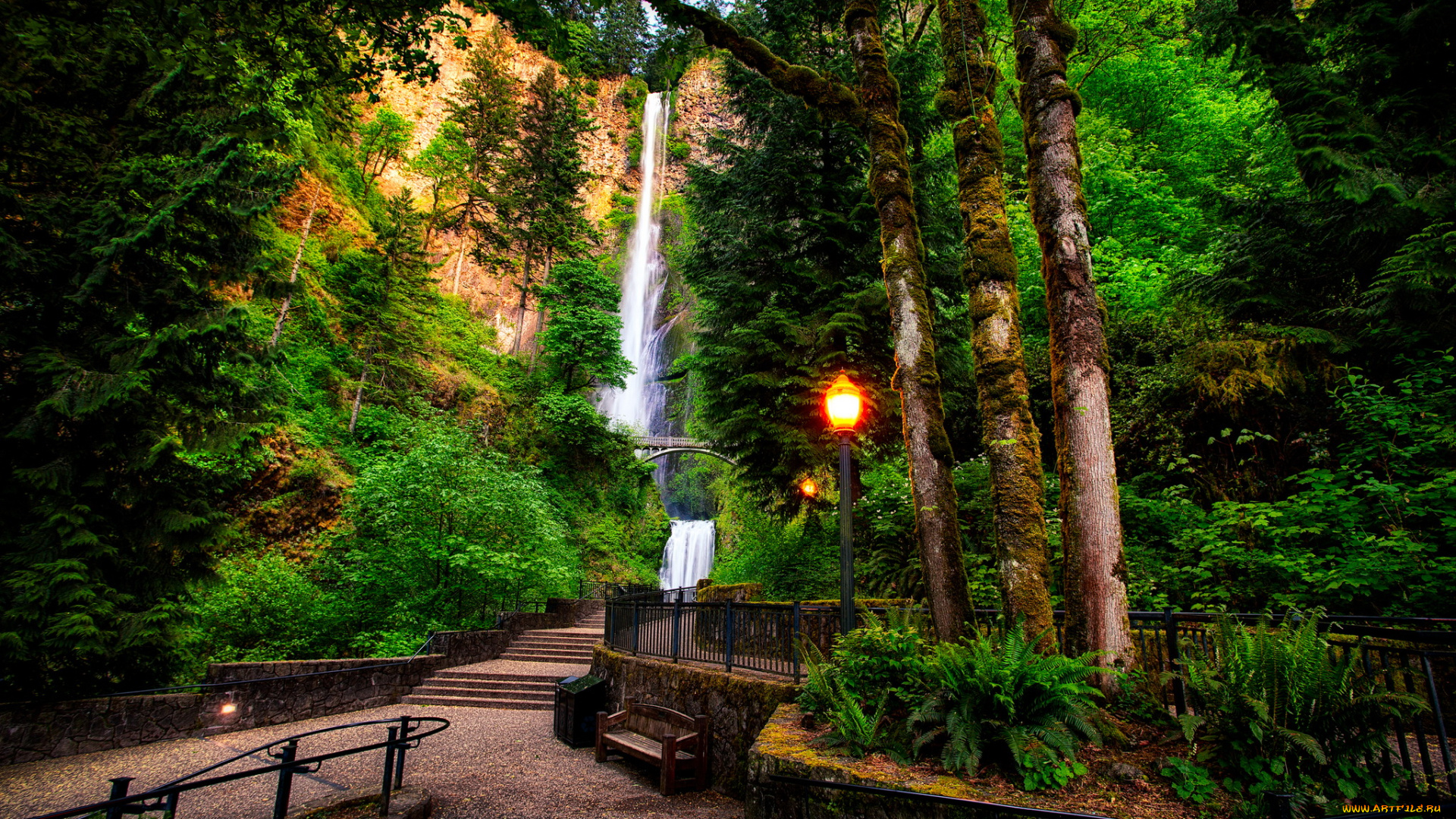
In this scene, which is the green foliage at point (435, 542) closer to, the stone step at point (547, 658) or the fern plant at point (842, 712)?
the stone step at point (547, 658)

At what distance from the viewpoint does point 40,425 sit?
697 cm

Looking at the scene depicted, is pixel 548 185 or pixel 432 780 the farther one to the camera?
pixel 548 185

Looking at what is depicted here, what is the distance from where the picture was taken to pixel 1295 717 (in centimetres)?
360

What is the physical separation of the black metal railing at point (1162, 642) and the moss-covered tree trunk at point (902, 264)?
0.90 metres

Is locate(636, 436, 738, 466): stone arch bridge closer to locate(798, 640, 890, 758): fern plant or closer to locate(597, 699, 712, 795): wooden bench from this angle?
locate(597, 699, 712, 795): wooden bench

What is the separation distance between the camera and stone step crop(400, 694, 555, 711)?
1151cm

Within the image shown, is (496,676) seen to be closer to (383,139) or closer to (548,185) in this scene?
(548,185)

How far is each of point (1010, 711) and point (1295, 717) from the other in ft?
Result: 5.31

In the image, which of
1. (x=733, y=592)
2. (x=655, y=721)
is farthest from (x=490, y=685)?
(x=655, y=721)

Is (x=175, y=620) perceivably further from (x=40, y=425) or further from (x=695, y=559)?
(x=695, y=559)

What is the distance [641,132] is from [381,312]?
119ft

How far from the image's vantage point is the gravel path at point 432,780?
6152 millimetres

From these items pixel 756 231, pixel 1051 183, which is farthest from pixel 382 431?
pixel 1051 183

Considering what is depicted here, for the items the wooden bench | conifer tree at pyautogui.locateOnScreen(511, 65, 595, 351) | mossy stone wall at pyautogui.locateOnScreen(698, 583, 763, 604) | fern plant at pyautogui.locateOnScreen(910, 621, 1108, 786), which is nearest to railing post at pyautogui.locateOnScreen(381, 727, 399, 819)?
the wooden bench
